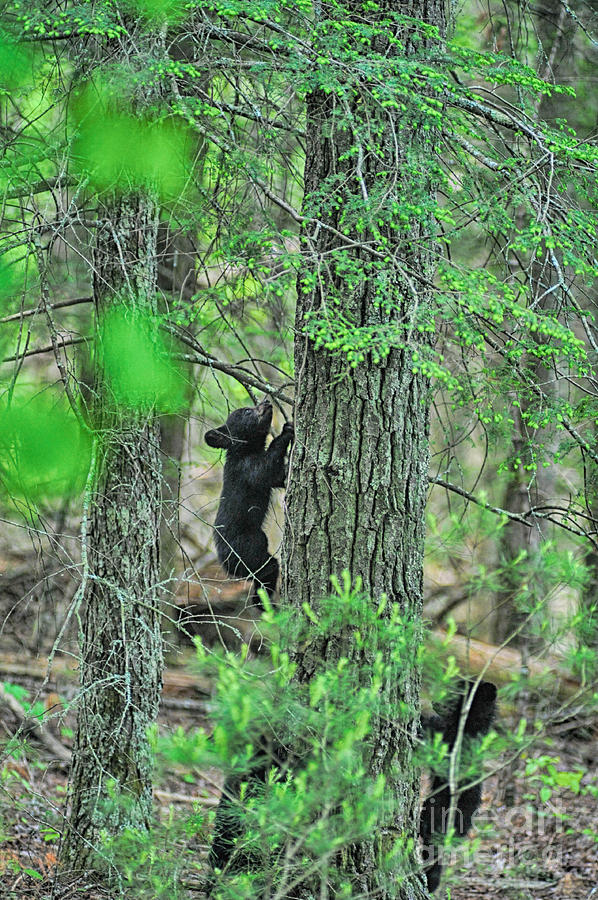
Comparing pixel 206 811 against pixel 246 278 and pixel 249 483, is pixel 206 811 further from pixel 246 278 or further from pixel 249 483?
pixel 246 278

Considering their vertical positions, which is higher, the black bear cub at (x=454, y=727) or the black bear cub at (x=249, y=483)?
the black bear cub at (x=249, y=483)

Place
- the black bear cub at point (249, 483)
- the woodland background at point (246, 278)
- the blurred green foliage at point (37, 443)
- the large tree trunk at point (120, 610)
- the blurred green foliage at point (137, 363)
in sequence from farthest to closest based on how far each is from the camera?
the black bear cub at point (249, 483) → the large tree trunk at point (120, 610) → the woodland background at point (246, 278) → the blurred green foliage at point (137, 363) → the blurred green foliage at point (37, 443)

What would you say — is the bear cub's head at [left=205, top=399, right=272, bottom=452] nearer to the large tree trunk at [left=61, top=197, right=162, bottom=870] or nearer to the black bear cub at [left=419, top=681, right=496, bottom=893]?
the large tree trunk at [left=61, top=197, right=162, bottom=870]

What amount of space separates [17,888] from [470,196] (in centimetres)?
449

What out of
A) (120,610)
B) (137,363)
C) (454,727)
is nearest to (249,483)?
(120,610)

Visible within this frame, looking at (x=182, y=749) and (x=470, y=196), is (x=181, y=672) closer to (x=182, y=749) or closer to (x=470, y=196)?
(x=470, y=196)

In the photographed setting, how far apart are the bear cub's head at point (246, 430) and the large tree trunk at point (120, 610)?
1444mm

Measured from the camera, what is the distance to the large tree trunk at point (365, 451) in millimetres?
4133

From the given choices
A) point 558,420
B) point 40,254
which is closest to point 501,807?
point 558,420

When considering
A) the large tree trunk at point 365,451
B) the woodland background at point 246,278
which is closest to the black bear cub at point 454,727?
the woodland background at point 246,278

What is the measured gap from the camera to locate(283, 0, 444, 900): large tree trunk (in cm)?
413

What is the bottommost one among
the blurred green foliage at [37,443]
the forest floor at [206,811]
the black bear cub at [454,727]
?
the forest floor at [206,811]

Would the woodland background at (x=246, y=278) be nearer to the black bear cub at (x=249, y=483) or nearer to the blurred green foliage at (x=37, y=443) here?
the blurred green foliage at (x=37, y=443)

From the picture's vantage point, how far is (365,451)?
424cm
